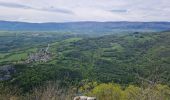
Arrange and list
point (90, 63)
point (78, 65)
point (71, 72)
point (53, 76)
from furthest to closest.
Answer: point (90, 63)
point (78, 65)
point (71, 72)
point (53, 76)

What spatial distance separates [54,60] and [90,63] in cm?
2257

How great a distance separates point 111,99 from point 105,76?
93748 millimetres

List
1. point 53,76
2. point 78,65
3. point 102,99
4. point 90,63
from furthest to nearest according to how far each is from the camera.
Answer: point 90,63, point 78,65, point 53,76, point 102,99

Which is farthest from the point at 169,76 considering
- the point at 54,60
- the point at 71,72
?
the point at 54,60

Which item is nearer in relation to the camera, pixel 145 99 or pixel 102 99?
pixel 145 99

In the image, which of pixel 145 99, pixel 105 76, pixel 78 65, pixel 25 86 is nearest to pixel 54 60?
pixel 78 65

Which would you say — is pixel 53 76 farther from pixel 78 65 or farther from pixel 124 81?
pixel 78 65

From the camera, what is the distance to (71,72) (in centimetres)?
15625

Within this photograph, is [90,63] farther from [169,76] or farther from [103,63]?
[169,76]

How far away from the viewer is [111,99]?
2399 inches

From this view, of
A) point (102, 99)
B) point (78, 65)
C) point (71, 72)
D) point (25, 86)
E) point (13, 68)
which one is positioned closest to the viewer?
point (102, 99)

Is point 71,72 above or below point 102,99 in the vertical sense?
below

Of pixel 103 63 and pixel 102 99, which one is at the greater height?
pixel 102 99

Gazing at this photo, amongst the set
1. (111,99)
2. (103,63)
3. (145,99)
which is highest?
(145,99)
